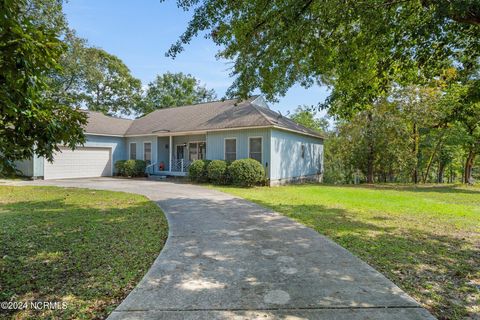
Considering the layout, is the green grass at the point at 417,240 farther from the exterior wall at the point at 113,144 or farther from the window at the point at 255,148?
the exterior wall at the point at 113,144

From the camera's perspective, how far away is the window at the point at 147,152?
65.0ft

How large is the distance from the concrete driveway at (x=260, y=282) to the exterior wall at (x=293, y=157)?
948 cm

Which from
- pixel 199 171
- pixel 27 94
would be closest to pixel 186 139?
pixel 199 171

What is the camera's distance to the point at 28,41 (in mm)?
2625

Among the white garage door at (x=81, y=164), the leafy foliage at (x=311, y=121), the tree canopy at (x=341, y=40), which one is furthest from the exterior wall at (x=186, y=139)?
the leafy foliage at (x=311, y=121)

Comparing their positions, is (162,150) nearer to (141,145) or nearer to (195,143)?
(141,145)

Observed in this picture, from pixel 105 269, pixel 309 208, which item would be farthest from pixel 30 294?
pixel 309 208

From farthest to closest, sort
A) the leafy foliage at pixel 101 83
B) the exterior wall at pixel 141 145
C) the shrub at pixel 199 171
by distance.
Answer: the leafy foliage at pixel 101 83 < the exterior wall at pixel 141 145 < the shrub at pixel 199 171

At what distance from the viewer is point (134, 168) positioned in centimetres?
1856

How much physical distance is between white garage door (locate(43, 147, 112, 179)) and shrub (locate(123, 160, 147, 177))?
2.11 meters

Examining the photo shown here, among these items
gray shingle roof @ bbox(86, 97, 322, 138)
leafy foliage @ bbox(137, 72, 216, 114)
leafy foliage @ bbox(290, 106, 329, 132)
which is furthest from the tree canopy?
leafy foliage @ bbox(137, 72, 216, 114)

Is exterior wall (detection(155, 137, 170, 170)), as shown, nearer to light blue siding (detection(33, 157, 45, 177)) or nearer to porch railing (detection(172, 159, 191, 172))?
porch railing (detection(172, 159, 191, 172))

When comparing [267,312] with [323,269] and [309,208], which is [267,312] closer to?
[323,269]

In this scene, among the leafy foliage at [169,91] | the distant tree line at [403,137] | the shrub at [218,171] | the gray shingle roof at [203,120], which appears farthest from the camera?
the leafy foliage at [169,91]
